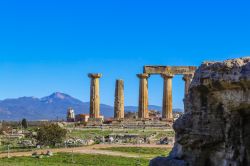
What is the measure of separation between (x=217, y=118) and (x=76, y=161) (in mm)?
19579

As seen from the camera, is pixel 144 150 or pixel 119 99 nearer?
pixel 144 150

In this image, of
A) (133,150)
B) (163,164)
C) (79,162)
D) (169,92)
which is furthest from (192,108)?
(169,92)

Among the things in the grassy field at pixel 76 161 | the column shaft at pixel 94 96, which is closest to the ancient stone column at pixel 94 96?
the column shaft at pixel 94 96

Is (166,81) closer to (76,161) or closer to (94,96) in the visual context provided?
(94,96)

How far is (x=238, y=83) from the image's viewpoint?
1370cm

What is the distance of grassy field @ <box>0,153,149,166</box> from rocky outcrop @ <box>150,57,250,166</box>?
52.9ft

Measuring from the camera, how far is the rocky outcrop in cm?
1395

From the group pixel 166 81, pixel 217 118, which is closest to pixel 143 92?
pixel 166 81

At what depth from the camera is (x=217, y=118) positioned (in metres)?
14.7

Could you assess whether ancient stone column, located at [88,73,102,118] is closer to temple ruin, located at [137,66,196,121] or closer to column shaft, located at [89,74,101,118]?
column shaft, located at [89,74,101,118]

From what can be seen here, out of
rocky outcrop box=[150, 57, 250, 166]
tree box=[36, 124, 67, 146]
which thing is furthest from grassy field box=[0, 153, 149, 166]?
rocky outcrop box=[150, 57, 250, 166]

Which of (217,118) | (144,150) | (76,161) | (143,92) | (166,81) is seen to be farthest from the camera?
(143,92)

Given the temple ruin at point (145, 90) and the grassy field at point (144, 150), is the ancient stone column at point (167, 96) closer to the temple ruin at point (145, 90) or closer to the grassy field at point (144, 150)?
the temple ruin at point (145, 90)

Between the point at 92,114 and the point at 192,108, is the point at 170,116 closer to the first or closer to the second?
the point at 92,114
